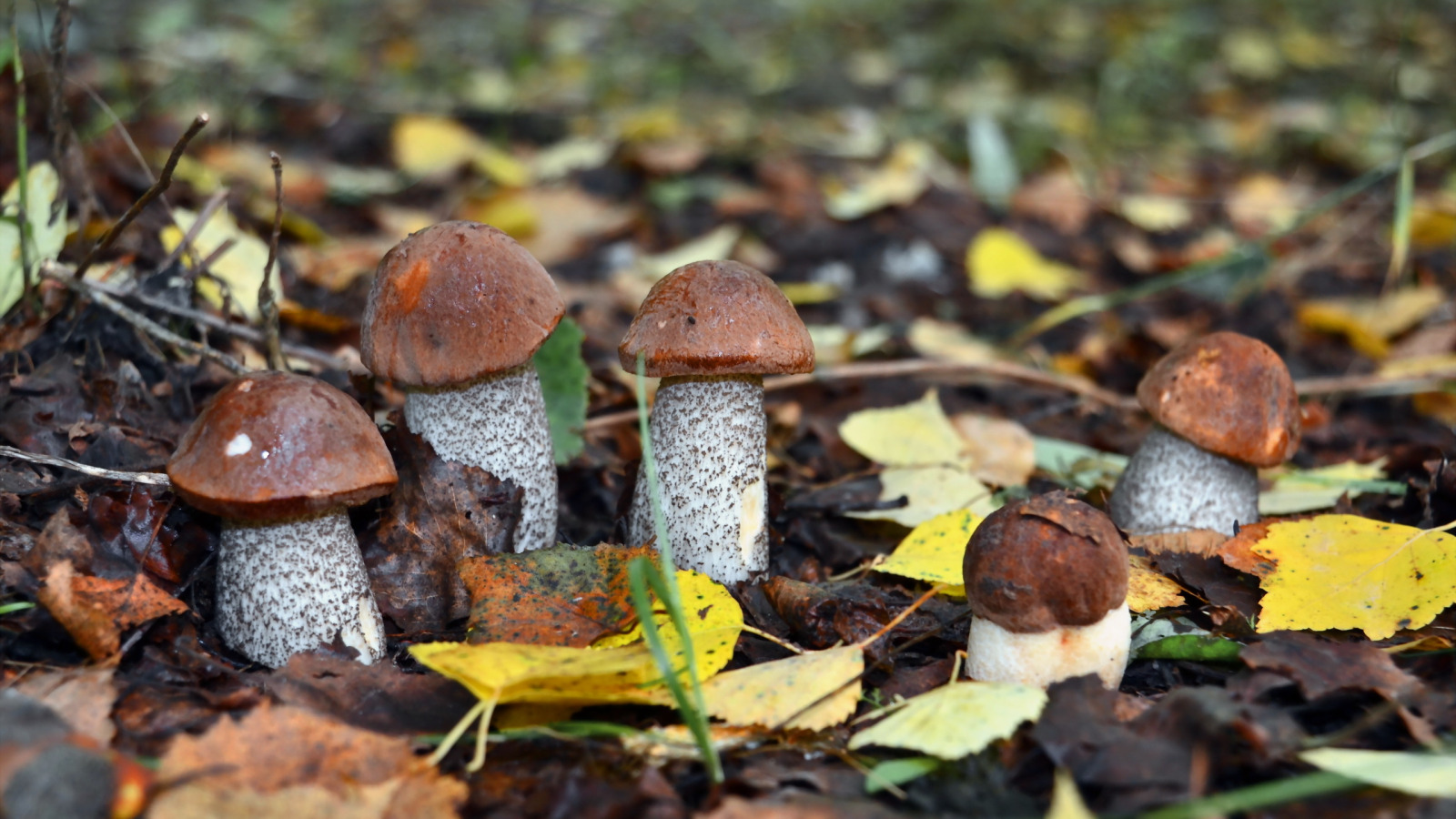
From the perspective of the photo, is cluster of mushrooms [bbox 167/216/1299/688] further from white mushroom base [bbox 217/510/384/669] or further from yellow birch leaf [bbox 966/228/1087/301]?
yellow birch leaf [bbox 966/228/1087/301]

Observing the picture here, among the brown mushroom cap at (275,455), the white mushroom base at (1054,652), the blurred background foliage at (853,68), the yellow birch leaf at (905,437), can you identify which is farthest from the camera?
the blurred background foliage at (853,68)

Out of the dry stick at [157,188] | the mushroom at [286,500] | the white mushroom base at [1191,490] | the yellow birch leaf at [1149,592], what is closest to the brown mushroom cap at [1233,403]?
the white mushroom base at [1191,490]

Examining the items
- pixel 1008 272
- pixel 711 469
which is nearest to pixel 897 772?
pixel 711 469

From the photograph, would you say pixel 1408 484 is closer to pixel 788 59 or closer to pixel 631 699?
pixel 631 699

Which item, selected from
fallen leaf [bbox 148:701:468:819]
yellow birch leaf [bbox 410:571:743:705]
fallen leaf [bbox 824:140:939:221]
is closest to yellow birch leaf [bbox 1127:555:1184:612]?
yellow birch leaf [bbox 410:571:743:705]

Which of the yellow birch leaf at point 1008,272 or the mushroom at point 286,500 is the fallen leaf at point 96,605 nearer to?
the mushroom at point 286,500
